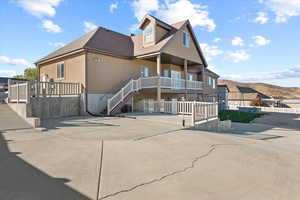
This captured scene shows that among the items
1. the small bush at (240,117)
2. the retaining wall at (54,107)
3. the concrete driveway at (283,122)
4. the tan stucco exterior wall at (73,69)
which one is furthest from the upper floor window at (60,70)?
the concrete driveway at (283,122)

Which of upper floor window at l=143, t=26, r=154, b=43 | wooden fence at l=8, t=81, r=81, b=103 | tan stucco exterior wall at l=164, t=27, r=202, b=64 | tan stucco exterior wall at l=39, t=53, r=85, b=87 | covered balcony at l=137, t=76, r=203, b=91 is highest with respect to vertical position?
upper floor window at l=143, t=26, r=154, b=43

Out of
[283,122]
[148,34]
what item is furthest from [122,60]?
[283,122]

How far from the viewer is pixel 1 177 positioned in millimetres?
3053

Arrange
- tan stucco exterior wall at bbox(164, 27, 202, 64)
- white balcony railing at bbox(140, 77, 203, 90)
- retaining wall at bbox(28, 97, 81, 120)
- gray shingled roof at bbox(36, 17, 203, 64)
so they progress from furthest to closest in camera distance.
Answer: tan stucco exterior wall at bbox(164, 27, 202, 64) < white balcony railing at bbox(140, 77, 203, 90) < gray shingled roof at bbox(36, 17, 203, 64) < retaining wall at bbox(28, 97, 81, 120)

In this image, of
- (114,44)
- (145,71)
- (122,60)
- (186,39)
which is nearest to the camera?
(122,60)

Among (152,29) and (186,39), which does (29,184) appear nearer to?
(152,29)

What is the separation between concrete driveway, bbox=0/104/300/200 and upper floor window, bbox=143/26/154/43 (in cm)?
1262

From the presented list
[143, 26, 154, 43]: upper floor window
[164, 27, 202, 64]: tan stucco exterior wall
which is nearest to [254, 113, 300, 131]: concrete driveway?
[164, 27, 202, 64]: tan stucco exterior wall

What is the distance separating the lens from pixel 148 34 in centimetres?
1599

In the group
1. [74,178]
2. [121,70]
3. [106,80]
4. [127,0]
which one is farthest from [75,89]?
[74,178]

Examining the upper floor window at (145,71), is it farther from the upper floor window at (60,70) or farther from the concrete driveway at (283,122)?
the concrete driveway at (283,122)

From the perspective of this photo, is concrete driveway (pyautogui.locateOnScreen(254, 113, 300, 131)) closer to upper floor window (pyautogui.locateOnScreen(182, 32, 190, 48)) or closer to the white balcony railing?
the white balcony railing

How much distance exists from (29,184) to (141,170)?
2.05 metres

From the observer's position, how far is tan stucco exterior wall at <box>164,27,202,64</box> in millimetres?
15320
